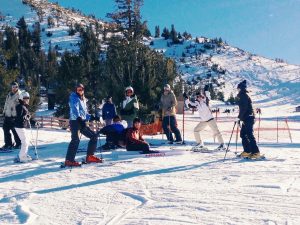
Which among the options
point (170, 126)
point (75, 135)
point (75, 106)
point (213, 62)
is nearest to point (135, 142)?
point (75, 135)

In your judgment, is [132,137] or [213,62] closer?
[132,137]

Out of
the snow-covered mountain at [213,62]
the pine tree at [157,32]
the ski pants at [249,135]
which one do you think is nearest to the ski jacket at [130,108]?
the ski pants at [249,135]

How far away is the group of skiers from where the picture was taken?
881 centimetres

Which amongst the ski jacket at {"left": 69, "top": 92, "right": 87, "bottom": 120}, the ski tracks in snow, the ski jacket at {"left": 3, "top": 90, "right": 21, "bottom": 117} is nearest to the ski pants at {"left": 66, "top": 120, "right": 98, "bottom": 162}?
the ski jacket at {"left": 69, "top": 92, "right": 87, "bottom": 120}

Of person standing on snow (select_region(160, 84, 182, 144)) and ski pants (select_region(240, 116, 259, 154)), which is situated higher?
person standing on snow (select_region(160, 84, 182, 144))

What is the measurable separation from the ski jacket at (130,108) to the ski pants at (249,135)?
3.45 m

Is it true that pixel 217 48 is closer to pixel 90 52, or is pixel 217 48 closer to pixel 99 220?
pixel 90 52

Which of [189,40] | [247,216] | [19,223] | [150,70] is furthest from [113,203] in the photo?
[189,40]

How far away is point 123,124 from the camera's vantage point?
1157cm

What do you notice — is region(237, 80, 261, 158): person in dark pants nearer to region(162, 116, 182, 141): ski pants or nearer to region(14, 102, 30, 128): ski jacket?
region(162, 116, 182, 141): ski pants

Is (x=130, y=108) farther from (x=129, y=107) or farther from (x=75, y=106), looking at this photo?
(x=75, y=106)

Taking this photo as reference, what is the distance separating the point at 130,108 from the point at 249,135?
12.4 feet

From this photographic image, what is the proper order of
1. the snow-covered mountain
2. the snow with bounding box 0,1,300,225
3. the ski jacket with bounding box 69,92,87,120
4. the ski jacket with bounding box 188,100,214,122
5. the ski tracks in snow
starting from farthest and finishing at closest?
the snow-covered mountain, the ski jacket with bounding box 188,100,214,122, the ski jacket with bounding box 69,92,87,120, the snow with bounding box 0,1,300,225, the ski tracks in snow

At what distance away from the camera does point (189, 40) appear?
131 metres
